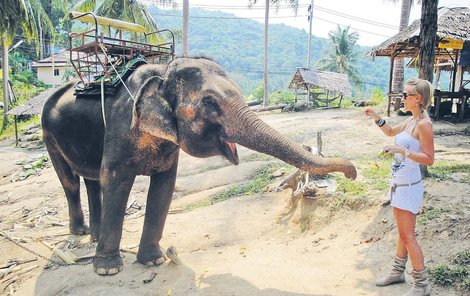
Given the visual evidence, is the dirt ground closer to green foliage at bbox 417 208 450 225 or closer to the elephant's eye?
green foliage at bbox 417 208 450 225

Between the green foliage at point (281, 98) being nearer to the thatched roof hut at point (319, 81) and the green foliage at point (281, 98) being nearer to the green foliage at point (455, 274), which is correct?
the thatched roof hut at point (319, 81)

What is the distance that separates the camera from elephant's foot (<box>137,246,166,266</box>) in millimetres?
4910

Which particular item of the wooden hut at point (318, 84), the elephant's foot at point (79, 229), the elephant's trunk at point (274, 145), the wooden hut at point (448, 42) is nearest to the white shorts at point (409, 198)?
the elephant's trunk at point (274, 145)

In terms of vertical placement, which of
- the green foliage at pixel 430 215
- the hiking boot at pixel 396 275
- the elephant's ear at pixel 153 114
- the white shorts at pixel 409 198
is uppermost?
the elephant's ear at pixel 153 114

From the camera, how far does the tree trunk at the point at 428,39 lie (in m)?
6.74

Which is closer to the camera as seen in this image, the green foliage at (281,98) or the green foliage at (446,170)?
the green foliage at (446,170)

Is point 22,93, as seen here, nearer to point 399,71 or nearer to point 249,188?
point 399,71

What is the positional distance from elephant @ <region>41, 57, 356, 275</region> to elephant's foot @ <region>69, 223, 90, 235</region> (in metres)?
1.15

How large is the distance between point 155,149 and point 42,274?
2230 millimetres

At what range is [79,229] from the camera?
6.43 metres

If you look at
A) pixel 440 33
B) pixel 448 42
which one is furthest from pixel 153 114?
pixel 448 42

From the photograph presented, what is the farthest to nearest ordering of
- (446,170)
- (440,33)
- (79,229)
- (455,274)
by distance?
(440,33) < (446,170) < (79,229) < (455,274)

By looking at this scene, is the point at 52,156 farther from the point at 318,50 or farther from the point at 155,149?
the point at 318,50

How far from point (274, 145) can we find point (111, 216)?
208 cm
